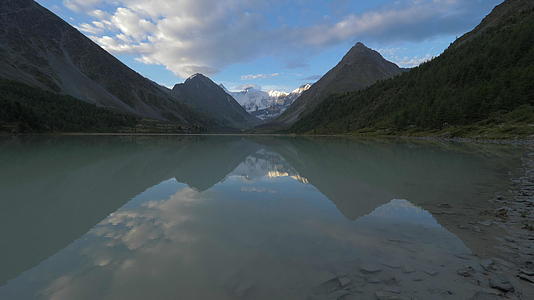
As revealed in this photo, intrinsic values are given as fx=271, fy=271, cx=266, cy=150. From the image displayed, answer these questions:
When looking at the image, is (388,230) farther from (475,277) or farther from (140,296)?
(140,296)

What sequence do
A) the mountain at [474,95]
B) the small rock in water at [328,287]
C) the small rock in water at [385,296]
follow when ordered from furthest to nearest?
the mountain at [474,95] → the small rock in water at [328,287] → the small rock in water at [385,296]

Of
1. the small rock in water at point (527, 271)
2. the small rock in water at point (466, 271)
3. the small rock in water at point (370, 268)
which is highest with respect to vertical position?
the small rock in water at point (527, 271)

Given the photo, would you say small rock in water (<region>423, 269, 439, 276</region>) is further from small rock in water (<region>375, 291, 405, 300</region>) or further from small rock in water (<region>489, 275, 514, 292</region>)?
small rock in water (<region>375, 291, 405, 300</region>)

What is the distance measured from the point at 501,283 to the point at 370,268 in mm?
3339

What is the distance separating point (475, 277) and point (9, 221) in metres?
19.4

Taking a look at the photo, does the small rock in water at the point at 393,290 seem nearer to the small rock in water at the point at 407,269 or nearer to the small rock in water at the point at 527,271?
the small rock in water at the point at 407,269

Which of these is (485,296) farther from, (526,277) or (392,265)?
(392,265)

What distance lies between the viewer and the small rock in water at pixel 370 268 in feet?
27.9

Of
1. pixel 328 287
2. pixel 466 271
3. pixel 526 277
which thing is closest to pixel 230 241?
pixel 328 287

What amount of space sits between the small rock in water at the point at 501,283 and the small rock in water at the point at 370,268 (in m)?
2.87

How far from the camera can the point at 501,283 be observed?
737cm

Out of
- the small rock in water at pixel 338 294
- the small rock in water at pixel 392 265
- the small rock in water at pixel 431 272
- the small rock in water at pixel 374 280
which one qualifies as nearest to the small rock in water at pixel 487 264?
the small rock in water at pixel 431 272

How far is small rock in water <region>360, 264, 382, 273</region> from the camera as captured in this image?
27.9 feet

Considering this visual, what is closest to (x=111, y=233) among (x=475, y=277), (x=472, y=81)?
(x=475, y=277)
